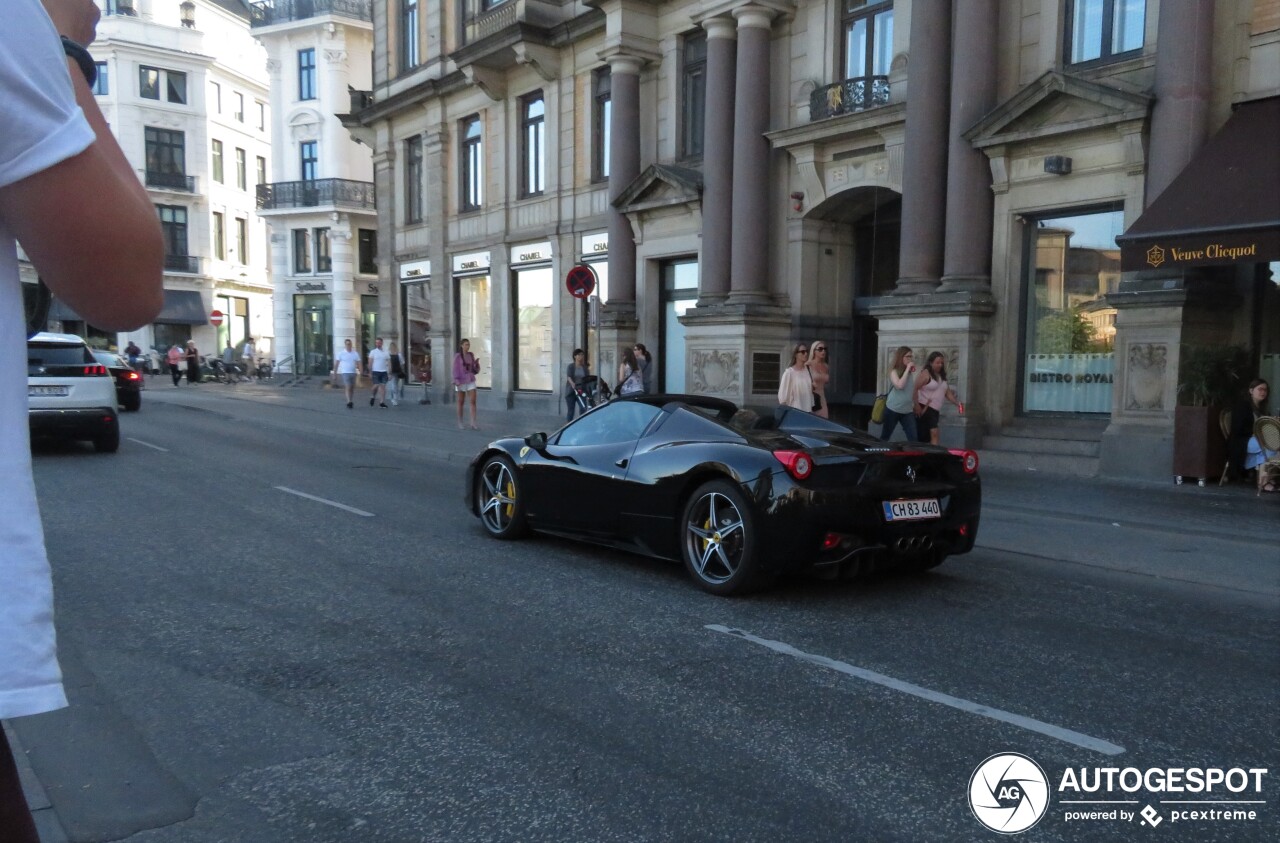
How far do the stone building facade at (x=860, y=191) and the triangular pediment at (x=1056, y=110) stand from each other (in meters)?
0.03

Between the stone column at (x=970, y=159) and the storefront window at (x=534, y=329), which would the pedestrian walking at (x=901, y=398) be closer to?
the stone column at (x=970, y=159)

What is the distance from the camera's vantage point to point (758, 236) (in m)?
19.3

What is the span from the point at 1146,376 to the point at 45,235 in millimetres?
13979

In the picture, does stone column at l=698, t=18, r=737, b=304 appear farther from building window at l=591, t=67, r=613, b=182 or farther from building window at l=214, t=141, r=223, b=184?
building window at l=214, t=141, r=223, b=184

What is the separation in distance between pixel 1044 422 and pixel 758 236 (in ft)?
21.0

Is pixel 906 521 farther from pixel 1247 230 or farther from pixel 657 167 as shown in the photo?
pixel 657 167

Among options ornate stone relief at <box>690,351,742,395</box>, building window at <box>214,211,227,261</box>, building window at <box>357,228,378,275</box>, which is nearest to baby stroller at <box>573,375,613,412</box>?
ornate stone relief at <box>690,351,742,395</box>

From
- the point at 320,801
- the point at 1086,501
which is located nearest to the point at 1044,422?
the point at 1086,501

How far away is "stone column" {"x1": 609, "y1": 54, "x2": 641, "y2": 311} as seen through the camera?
2211cm

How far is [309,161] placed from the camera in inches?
1893

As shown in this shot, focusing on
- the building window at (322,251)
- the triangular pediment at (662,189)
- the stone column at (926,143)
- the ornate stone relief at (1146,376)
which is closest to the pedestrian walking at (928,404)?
the ornate stone relief at (1146,376)

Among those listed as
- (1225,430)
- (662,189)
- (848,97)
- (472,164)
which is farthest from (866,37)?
(472,164)

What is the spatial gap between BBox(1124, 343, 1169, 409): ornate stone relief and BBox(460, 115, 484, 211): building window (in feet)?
63.3

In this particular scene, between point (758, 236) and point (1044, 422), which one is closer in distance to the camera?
point (1044, 422)
